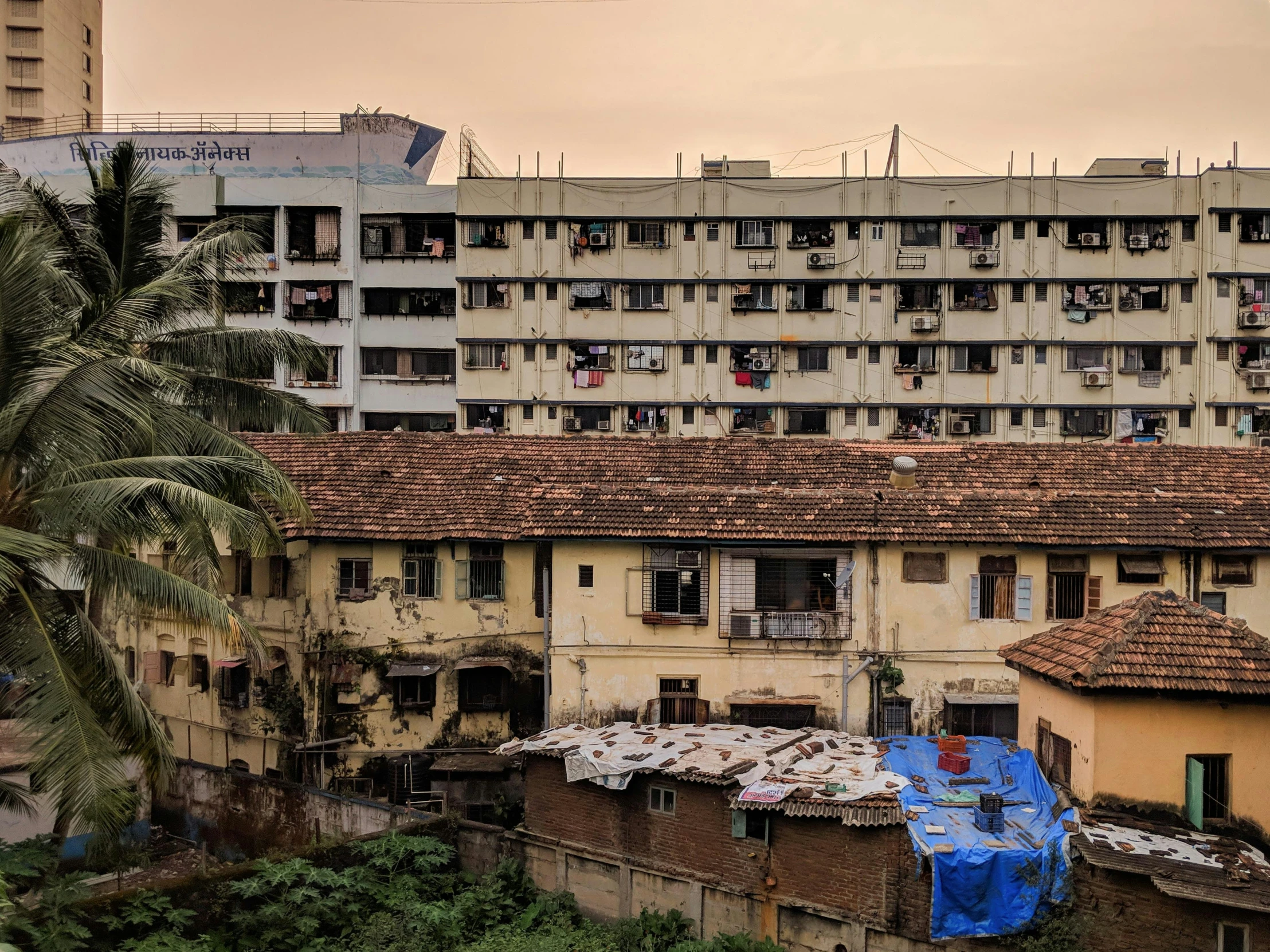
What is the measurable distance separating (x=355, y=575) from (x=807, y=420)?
21811mm

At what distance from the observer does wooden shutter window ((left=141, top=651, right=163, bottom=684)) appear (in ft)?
86.4

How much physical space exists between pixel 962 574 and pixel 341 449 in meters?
16.2

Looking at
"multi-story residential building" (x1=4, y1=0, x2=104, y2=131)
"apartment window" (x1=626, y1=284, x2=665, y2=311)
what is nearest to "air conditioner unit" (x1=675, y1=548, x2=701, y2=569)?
"apartment window" (x1=626, y1=284, x2=665, y2=311)

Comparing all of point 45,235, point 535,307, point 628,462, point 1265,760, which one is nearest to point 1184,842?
point 1265,760

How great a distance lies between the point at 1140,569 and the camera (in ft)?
73.8

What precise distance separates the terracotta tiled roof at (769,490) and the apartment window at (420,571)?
613mm

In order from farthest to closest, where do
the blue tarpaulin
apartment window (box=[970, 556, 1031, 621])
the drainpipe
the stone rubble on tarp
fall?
1. apartment window (box=[970, 556, 1031, 621])
2. the drainpipe
3. the stone rubble on tarp
4. the blue tarpaulin

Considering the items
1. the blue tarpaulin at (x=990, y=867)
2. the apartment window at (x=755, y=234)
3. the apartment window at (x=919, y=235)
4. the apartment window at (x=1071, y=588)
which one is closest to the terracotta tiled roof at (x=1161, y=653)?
the blue tarpaulin at (x=990, y=867)

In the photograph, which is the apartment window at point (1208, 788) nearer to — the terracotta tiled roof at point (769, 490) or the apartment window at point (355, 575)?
the terracotta tiled roof at point (769, 490)

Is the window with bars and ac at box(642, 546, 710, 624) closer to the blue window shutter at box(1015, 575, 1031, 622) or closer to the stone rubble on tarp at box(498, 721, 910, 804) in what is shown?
the stone rubble on tarp at box(498, 721, 910, 804)

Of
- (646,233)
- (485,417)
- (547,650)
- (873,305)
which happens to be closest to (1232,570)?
(547,650)

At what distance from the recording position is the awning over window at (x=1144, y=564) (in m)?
22.5

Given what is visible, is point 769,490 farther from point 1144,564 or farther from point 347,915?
point 347,915

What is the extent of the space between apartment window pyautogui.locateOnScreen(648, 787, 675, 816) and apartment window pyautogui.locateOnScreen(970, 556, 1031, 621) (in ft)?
28.0
